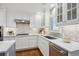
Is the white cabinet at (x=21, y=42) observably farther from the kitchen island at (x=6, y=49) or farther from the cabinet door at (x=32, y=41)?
the kitchen island at (x=6, y=49)

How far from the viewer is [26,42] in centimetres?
296

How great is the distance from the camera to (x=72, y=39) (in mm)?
1416

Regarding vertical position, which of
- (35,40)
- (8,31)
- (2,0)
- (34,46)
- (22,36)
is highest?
(2,0)

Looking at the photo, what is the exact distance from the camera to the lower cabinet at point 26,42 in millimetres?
2770

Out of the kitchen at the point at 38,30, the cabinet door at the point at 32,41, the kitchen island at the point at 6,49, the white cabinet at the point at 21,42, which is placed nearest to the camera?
the kitchen island at the point at 6,49

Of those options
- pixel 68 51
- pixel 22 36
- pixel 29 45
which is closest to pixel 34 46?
pixel 29 45

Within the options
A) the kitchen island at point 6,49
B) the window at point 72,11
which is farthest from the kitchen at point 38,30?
the kitchen island at point 6,49

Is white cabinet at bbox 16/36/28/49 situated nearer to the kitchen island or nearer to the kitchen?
the kitchen

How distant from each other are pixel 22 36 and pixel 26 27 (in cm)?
35

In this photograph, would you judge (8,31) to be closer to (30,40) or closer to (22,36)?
(22,36)

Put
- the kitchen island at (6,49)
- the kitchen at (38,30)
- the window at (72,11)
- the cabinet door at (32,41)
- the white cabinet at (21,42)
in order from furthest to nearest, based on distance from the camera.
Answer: the cabinet door at (32,41)
the white cabinet at (21,42)
the kitchen at (38,30)
the window at (72,11)
the kitchen island at (6,49)

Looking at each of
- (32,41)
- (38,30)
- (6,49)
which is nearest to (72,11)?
(6,49)

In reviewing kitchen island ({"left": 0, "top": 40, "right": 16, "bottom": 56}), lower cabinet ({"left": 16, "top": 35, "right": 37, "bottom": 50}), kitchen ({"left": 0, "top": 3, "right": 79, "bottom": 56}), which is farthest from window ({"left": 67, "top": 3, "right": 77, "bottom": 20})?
lower cabinet ({"left": 16, "top": 35, "right": 37, "bottom": 50})

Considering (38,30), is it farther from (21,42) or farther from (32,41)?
(21,42)
